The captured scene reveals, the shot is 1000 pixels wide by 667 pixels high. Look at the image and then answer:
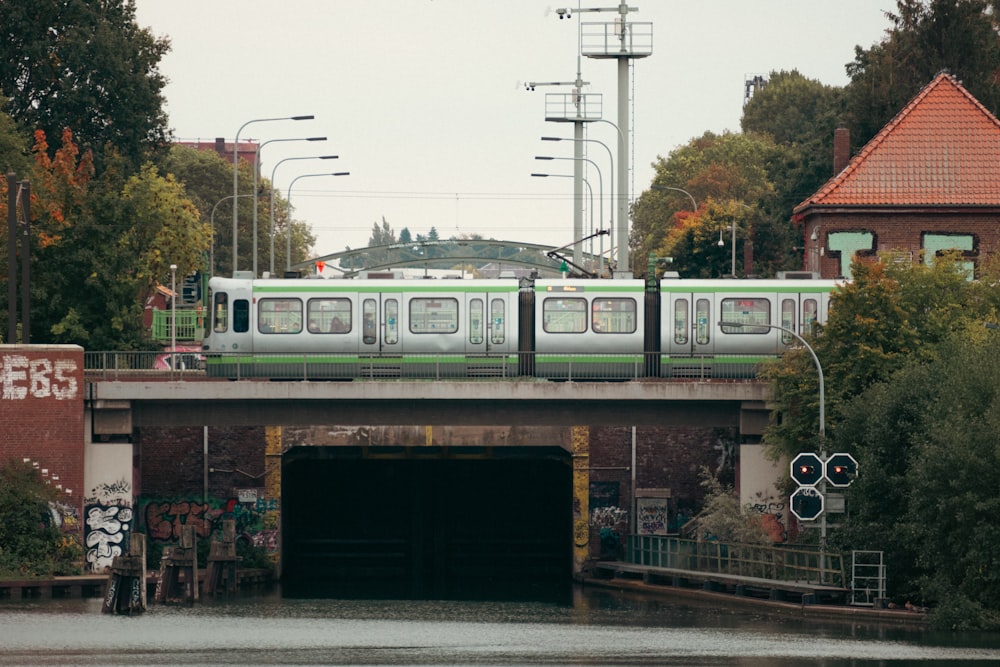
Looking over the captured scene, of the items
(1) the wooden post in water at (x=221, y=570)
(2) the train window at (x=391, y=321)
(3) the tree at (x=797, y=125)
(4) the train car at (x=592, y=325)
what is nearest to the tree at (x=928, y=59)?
(3) the tree at (x=797, y=125)

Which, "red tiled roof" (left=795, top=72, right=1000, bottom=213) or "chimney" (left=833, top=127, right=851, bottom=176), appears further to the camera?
"chimney" (left=833, top=127, right=851, bottom=176)

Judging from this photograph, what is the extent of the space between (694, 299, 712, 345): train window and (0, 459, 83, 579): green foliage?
20074mm

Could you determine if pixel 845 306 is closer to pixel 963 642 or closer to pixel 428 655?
pixel 963 642

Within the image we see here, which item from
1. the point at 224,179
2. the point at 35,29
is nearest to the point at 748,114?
the point at 224,179

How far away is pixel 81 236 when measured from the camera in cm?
7462

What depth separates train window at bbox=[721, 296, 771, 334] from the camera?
205ft

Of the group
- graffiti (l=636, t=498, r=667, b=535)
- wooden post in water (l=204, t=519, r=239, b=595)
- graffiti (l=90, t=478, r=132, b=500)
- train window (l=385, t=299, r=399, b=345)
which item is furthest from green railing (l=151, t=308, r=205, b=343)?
graffiti (l=636, t=498, r=667, b=535)

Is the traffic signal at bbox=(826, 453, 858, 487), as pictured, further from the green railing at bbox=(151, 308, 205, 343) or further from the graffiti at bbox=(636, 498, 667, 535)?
the green railing at bbox=(151, 308, 205, 343)

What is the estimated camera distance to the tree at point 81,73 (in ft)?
299

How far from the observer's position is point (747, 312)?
6262 centimetres

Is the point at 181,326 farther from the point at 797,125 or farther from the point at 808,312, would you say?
the point at 797,125

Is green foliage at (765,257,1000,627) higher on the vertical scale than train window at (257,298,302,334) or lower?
lower

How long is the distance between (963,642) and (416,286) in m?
22.0

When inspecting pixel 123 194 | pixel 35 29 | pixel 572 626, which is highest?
pixel 35 29
